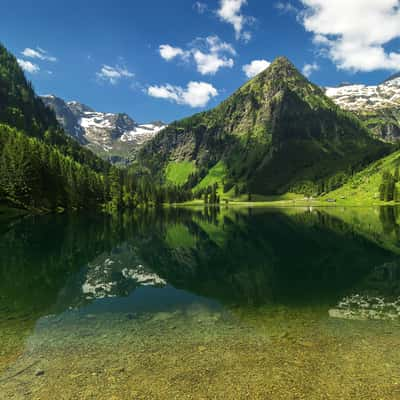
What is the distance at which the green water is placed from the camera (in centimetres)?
1357

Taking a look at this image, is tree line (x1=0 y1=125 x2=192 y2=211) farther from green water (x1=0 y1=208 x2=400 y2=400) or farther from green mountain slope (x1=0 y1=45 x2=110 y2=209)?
green water (x1=0 y1=208 x2=400 y2=400)

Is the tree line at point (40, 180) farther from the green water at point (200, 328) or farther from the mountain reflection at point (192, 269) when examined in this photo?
the green water at point (200, 328)

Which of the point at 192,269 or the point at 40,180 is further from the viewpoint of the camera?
the point at 40,180

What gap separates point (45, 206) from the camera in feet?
438

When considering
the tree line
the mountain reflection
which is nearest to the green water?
the mountain reflection

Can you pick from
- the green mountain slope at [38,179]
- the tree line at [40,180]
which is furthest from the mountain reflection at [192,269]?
the tree line at [40,180]

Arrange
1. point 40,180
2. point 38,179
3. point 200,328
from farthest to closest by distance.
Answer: point 40,180
point 38,179
point 200,328

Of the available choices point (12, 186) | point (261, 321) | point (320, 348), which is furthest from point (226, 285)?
point (12, 186)

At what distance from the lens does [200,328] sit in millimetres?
20609

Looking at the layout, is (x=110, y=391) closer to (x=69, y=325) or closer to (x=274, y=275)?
(x=69, y=325)

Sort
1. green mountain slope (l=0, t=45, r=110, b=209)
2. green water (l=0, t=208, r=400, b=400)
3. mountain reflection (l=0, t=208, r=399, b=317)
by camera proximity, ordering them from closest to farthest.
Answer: green water (l=0, t=208, r=400, b=400)
mountain reflection (l=0, t=208, r=399, b=317)
green mountain slope (l=0, t=45, r=110, b=209)

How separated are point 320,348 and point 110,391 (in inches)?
469

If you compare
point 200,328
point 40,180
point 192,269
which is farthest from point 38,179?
point 200,328

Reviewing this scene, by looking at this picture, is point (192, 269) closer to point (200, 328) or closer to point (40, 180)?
point (200, 328)
